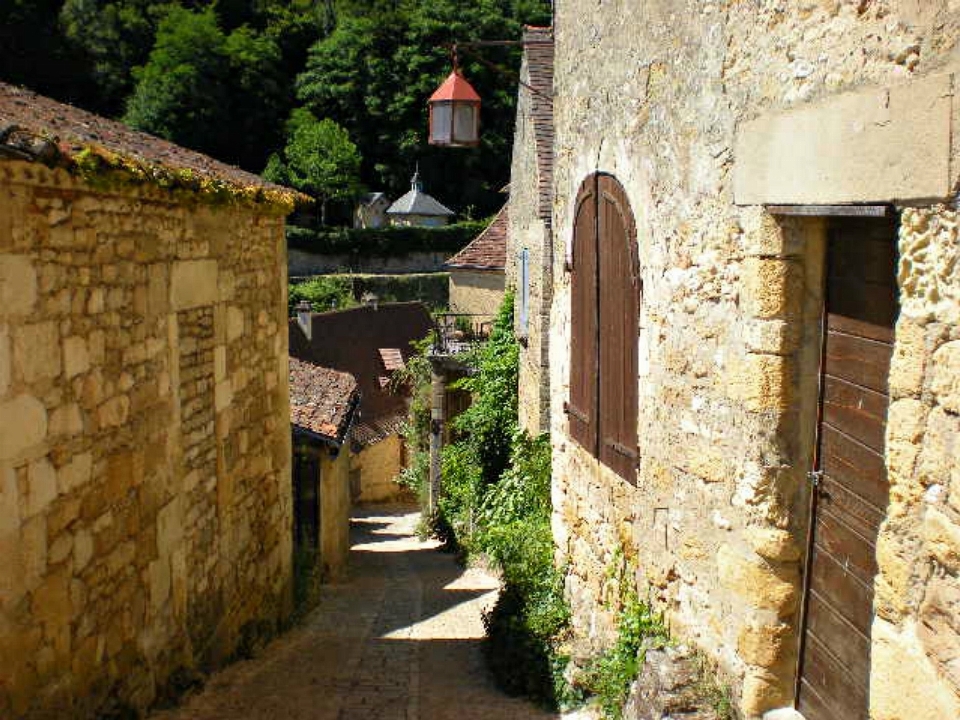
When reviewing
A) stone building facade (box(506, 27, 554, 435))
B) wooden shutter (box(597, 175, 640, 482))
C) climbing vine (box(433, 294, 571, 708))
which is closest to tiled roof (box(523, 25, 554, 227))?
stone building facade (box(506, 27, 554, 435))

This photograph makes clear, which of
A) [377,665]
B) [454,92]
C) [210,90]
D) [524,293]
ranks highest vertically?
[210,90]

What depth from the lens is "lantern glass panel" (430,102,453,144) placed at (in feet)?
34.2

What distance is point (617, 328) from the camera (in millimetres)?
5684

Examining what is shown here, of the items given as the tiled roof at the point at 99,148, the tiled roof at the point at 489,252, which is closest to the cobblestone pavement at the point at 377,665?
the tiled roof at the point at 99,148

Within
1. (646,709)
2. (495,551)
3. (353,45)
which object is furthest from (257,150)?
(646,709)

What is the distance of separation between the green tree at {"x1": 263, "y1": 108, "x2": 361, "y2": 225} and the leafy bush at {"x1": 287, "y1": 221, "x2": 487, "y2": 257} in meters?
2.81

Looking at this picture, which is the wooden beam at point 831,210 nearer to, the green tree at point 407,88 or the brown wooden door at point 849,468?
the brown wooden door at point 849,468

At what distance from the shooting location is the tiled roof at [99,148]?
13.3 feet

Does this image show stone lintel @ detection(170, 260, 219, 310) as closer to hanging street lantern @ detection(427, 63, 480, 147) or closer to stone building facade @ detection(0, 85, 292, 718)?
stone building facade @ detection(0, 85, 292, 718)

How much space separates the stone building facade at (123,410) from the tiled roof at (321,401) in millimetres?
2758

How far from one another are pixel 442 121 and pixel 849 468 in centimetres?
760

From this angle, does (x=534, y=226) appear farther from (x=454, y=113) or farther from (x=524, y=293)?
(x=454, y=113)

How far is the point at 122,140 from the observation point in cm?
622

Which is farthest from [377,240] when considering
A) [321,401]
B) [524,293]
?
[321,401]
